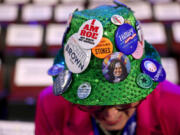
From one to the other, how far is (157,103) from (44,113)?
362mm

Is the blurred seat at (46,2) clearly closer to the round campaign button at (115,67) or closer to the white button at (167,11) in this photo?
the white button at (167,11)

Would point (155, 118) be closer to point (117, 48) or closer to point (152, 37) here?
point (117, 48)

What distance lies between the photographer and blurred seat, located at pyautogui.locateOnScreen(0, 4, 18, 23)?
154 cm

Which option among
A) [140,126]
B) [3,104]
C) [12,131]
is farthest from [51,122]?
[3,104]

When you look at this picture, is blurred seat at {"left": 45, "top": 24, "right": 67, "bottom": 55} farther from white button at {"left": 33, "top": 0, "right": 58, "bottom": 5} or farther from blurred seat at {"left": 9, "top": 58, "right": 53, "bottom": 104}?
white button at {"left": 33, "top": 0, "right": 58, "bottom": 5}

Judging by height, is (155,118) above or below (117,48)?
below

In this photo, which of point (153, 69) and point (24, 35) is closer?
point (153, 69)

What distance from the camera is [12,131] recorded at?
40.4 inches

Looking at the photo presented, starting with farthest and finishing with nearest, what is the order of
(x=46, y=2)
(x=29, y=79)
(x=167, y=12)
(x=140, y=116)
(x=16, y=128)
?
1. (x=46, y=2)
2. (x=167, y=12)
3. (x=29, y=79)
4. (x=16, y=128)
5. (x=140, y=116)

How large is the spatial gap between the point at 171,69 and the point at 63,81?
33.5 inches

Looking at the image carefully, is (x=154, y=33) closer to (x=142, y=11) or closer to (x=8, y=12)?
(x=142, y=11)

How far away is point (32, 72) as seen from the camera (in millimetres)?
1171

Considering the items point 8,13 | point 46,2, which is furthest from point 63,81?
point 46,2

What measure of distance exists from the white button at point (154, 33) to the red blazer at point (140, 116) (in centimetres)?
66
